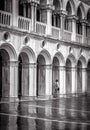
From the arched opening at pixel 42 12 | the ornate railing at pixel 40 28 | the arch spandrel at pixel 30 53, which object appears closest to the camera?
the arch spandrel at pixel 30 53

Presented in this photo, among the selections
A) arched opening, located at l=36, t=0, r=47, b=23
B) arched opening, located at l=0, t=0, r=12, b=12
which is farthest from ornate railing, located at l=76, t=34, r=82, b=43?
arched opening, located at l=0, t=0, r=12, b=12

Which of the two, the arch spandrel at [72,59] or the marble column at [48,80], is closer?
the marble column at [48,80]

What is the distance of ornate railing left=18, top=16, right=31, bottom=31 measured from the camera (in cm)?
2444

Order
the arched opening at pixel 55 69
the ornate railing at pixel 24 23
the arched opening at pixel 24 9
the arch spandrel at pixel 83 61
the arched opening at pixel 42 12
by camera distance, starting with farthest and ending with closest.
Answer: the arch spandrel at pixel 83 61 < the arched opening at pixel 55 69 < the arched opening at pixel 42 12 < the arched opening at pixel 24 9 < the ornate railing at pixel 24 23

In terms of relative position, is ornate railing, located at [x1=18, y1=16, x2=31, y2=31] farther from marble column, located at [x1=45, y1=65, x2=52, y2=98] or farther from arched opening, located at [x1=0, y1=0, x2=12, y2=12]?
marble column, located at [x1=45, y1=65, x2=52, y2=98]

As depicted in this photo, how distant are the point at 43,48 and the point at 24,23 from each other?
307 centimetres

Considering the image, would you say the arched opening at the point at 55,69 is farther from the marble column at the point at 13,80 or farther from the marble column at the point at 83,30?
the marble column at the point at 13,80

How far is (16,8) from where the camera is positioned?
78.1 feet

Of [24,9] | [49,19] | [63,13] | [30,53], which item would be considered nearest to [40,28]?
[49,19]

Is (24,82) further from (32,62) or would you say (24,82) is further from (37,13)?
(37,13)

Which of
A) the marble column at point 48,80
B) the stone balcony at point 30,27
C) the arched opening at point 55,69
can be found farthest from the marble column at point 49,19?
the arched opening at point 55,69

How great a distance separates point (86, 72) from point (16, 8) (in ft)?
43.4

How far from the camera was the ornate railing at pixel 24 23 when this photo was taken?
24.4 metres

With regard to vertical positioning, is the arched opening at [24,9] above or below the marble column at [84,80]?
above
